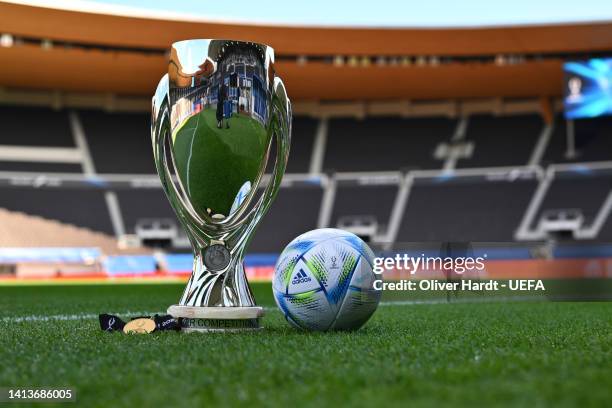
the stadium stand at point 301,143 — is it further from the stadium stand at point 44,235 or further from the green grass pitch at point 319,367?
the green grass pitch at point 319,367

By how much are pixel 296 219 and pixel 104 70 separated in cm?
795

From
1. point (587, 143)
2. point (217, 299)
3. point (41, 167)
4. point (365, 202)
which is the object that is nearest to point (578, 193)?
point (587, 143)

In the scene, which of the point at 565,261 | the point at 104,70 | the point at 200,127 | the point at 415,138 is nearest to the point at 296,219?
the point at 415,138

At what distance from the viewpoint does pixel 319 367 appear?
2.46 m

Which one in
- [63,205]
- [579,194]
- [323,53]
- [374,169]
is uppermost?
[323,53]

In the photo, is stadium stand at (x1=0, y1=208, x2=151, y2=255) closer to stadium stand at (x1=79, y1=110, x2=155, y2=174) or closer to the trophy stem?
stadium stand at (x1=79, y1=110, x2=155, y2=174)

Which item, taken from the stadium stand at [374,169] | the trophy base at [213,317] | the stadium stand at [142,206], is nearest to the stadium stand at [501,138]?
the stadium stand at [374,169]

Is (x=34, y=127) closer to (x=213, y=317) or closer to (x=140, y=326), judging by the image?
(x=140, y=326)

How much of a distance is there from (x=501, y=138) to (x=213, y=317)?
913 inches

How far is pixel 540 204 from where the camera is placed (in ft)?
75.8

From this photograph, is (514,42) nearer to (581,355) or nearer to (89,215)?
(89,215)

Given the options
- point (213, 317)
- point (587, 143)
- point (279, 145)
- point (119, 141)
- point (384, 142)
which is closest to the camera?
point (213, 317)

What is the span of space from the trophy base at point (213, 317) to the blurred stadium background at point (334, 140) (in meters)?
16.4

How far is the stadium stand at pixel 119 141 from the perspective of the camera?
2427 centimetres
